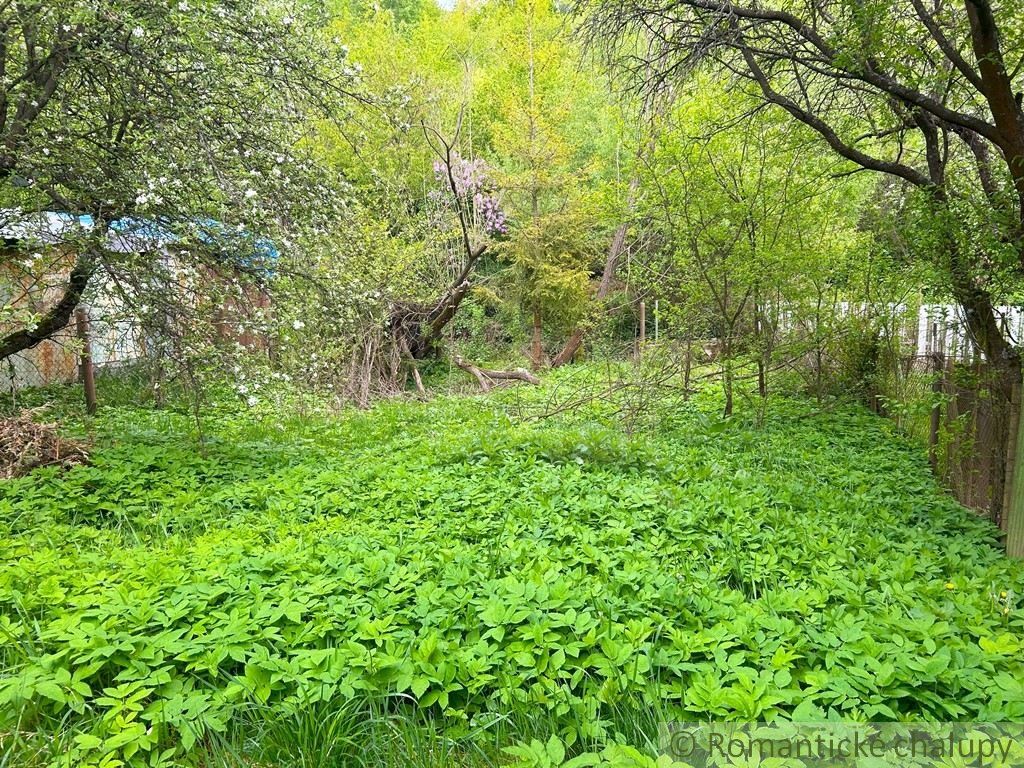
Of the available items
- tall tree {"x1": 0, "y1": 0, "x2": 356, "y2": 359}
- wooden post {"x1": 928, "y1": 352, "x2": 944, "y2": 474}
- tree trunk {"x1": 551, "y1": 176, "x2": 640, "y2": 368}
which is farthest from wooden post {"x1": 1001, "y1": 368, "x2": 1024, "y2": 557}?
tree trunk {"x1": 551, "y1": 176, "x2": 640, "y2": 368}

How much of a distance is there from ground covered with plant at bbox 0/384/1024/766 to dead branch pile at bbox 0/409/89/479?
0.36 metres

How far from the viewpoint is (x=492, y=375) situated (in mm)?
13391

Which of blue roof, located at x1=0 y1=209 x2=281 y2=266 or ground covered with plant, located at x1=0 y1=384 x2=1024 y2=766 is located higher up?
blue roof, located at x1=0 y1=209 x2=281 y2=266

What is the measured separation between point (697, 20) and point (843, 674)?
4.52 metres

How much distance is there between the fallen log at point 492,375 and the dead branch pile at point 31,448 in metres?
8.08

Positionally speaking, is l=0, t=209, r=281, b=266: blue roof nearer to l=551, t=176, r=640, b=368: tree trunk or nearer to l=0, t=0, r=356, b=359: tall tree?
l=0, t=0, r=356, b=359: tall tree

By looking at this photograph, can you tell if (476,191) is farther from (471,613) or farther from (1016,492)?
(471,613)

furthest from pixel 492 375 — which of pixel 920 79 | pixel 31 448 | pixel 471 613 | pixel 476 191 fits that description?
pixel 471 613

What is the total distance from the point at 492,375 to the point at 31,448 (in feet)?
29.9

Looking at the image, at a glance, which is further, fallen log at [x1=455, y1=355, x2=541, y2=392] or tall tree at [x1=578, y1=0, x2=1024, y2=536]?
fallen log at [x1=455, y1=355, x2=541, y2=392]

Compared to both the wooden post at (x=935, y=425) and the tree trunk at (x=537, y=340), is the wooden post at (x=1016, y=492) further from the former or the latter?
the tree trunk at (x=537, y=340)

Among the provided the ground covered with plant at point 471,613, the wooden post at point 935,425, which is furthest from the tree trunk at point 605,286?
the ground covered with plant at point 471,613

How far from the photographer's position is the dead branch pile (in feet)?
15.9

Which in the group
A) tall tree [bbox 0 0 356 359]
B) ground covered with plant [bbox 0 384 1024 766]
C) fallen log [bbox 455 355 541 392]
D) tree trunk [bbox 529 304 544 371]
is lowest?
ground covered with plant [bbox 0 384 1024 766]
